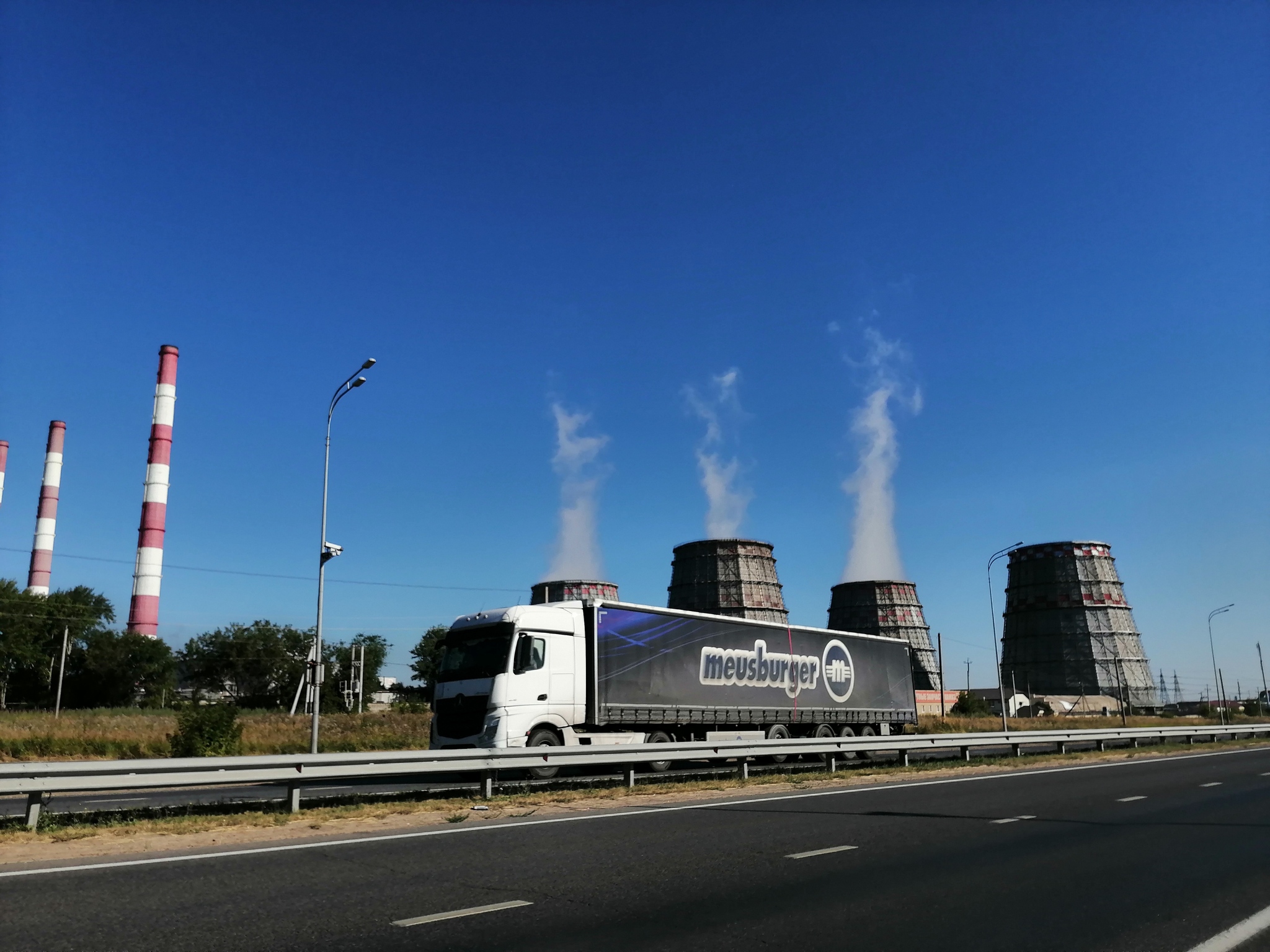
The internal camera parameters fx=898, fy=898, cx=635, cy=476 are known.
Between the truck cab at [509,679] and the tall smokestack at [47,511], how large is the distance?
3095 inches

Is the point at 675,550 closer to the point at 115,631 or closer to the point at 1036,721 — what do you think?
the point at 1036,721

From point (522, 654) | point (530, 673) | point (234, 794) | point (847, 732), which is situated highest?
point (522, 654)

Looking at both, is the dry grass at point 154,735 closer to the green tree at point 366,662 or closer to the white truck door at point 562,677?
the white truck door at point 562,677

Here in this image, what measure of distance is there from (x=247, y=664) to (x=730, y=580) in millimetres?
51629

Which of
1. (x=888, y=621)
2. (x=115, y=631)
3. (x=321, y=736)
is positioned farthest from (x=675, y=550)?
(x=321, y=736)

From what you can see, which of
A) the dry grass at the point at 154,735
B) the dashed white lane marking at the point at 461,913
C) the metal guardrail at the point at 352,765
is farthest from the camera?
the dry grass at the point at 154,735

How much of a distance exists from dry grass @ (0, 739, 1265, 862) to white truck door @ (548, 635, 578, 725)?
308 cm

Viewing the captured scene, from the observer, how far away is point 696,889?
760cm

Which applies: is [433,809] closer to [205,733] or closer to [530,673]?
[530,673]

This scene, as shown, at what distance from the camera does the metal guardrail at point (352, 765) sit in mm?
10828

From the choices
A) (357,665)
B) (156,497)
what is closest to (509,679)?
(156,497)

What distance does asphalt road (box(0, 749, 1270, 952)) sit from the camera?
19.6ft

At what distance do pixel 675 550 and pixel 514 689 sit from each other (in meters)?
90.3

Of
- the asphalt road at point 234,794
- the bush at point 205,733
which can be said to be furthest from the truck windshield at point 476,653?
the bush at point 205,733
